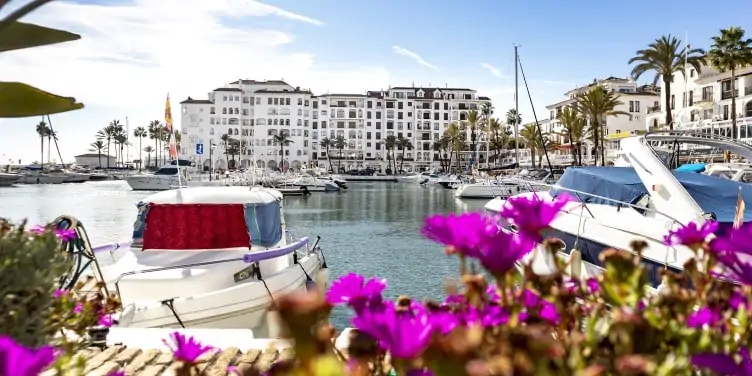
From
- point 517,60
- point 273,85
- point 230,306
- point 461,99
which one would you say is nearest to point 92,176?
point 273,85

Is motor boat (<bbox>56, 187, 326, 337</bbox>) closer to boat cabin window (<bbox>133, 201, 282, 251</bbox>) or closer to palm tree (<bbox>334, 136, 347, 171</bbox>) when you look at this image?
boat cabin window (<bbox>133, 201, 282, 251</bbox>)

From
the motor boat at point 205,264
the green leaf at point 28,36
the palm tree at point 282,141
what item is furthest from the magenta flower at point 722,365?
the palm tree at point 282,141

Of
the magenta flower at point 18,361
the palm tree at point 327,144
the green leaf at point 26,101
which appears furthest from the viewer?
the palm tree at point 327,144

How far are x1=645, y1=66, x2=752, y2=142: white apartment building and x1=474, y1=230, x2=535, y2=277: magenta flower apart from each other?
69.0 meters

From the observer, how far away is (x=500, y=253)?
1673 mm

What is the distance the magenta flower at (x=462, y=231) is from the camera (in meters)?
1.78

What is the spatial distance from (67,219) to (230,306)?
447 centimetres

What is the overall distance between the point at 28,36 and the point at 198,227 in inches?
368

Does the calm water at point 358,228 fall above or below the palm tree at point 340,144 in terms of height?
below

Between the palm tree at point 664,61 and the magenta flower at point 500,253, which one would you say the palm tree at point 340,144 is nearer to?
the palm tree at point 664,61

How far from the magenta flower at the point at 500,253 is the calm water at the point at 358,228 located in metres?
14.0

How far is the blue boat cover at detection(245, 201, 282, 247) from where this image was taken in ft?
41.6

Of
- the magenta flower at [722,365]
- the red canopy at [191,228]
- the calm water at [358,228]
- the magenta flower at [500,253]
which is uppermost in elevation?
the magenta flower at [500,253]

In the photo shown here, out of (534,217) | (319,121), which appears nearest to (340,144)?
(319,121)
